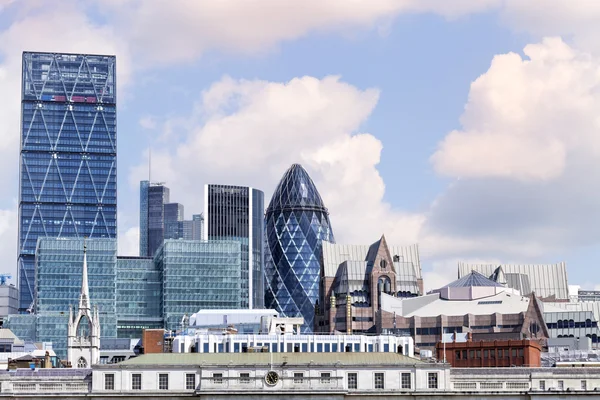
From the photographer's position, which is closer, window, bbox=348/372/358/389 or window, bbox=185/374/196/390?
window, bbox=185/374/196/390

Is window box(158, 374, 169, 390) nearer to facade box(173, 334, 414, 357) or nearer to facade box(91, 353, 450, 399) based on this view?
facade box(91, 353, 450, 399)

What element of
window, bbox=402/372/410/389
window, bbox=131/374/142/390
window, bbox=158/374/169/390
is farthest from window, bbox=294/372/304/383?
window, bbox=131/374/142/390

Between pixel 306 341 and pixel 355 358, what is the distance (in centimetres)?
3058

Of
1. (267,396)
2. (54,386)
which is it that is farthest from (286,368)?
(54,386)

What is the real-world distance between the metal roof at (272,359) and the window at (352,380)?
132 centimetres

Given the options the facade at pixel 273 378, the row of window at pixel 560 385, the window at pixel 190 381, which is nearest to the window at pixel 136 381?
the facade at pixel 273 378

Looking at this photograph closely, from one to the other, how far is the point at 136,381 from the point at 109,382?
283 cm

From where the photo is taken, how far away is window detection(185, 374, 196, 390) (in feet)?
506

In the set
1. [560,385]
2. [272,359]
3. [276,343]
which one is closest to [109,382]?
[272,359]

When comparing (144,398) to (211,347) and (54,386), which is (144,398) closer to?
(54,386)

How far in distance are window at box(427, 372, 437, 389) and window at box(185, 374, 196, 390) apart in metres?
24.8

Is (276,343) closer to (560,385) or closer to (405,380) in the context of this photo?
(405,380)

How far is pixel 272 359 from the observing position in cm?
15688

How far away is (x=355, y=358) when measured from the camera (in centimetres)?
15762
